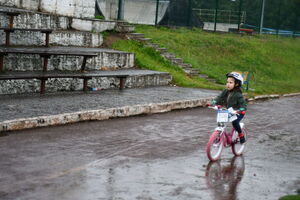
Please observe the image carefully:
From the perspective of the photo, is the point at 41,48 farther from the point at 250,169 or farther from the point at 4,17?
the point at 250,169

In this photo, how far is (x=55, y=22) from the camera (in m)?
19.2

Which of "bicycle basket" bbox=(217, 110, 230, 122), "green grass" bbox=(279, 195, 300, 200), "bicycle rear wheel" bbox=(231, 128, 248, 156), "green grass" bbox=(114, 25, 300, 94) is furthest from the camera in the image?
"green grass" bbox=(114, 25, 300, 94)

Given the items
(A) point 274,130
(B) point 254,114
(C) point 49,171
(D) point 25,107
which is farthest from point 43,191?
(B) point 254,114

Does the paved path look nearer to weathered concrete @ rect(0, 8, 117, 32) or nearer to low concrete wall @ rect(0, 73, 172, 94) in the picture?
low concrete wall @ rect(0, 73, 172, 94)

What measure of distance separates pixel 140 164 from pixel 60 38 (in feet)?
34.9

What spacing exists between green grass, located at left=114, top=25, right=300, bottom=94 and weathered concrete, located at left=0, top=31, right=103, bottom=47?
4.68 feet

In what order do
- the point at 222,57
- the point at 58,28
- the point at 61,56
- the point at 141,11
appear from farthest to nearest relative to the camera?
the point at 141,11 → the point at 222,57 → the point at 58,28 → the point at 61,56

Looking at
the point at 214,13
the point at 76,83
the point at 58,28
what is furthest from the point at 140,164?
the point at 214,13

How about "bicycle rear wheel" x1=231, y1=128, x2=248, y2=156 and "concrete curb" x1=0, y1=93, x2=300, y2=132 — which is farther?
"concrete curb" x1=0, y1=93, x2=300, y2=132

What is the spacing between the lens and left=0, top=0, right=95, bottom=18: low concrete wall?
19.3 m

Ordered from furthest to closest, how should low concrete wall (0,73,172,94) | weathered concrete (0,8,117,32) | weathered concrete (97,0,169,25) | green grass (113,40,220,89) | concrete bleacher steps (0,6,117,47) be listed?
weathered concrete (97,0,169,25) → green grass (113,40,220,89) → weathered concrete (0,8,117,32) → concrete bleacher steps (0,6,117,47) → low concrete wall (0,73,172,94)

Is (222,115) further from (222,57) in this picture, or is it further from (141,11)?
(141,11)

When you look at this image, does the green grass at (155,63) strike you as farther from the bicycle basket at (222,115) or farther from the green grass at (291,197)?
the green grass at (291,197)

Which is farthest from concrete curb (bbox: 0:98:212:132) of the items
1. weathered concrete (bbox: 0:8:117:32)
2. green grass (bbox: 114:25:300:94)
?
weathered concrete (bbox: 0:8:117:32)
